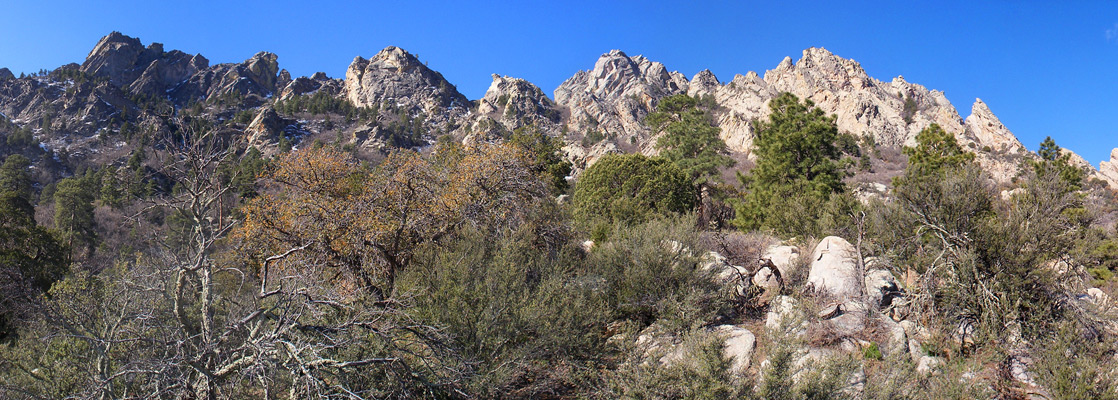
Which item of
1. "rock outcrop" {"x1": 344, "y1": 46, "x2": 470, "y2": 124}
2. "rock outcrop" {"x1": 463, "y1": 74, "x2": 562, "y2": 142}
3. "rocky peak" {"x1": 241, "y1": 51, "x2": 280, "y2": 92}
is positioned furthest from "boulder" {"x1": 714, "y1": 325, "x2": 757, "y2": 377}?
"rocky peak" {"x1": 241, "y1": 51, "x2": 280, "y2": 92}

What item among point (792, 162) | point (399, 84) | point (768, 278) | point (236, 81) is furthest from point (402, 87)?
point (768, 278)

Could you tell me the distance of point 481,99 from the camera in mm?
97312

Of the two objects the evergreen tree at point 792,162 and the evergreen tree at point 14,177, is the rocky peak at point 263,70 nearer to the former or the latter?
the evergreen tree at point 14,177

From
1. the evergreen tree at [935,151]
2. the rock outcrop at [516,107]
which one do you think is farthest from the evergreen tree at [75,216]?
the rock outcrop at [516,107]

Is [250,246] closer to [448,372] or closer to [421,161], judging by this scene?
[421,161]

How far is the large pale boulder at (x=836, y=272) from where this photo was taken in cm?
827

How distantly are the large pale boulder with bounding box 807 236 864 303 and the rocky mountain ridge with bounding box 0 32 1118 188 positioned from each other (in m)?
36.4

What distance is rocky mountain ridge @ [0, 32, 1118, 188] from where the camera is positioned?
67.1m

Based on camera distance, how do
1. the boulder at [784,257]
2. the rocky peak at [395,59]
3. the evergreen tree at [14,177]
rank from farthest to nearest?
the rocky peak at [395,59] < the evergreen tree at [14,177] < the boulder at [784,257]

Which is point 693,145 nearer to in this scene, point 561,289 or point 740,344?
point 740,344

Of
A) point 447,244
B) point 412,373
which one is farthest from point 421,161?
point 412,373

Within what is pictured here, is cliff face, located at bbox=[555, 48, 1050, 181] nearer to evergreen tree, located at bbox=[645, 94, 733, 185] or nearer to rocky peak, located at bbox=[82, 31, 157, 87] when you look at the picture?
evergreen tree, located at bbox=[645, 94, 733, 185]

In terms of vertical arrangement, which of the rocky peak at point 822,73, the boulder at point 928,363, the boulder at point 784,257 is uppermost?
the rocky peak at point 822,73

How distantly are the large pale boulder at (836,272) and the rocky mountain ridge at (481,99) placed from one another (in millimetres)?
36393
